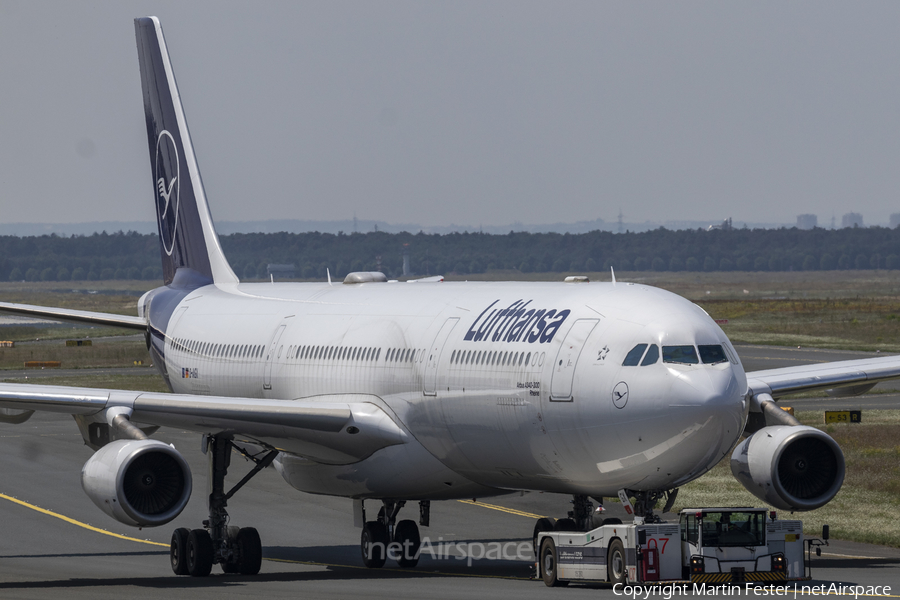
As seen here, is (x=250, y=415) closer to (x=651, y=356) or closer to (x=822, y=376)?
(x=651, y=356)

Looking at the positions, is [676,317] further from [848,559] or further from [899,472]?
[899,472]

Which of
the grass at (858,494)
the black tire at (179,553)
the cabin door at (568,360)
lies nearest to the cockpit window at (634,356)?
the cabin door at (568,360)

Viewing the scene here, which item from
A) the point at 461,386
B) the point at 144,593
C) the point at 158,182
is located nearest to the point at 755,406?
the point at 461,386

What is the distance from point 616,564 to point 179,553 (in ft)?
34.8

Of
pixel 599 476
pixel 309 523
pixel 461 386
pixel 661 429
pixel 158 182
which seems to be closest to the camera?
pixel 661 429

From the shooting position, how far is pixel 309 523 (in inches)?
1492

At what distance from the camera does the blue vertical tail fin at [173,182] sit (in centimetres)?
4325

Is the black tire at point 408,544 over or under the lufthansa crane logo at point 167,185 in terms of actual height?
under

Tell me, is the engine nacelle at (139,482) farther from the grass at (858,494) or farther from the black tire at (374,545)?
the grass at (858,494)

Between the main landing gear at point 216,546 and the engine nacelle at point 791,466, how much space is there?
1029 centimetres

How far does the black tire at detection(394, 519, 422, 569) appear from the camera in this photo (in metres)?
30.5

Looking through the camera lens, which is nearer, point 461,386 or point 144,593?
point 144,593

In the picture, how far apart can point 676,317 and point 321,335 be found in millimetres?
11553

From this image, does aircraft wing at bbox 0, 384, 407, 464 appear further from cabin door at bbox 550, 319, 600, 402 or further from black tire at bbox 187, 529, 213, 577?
cabin door at bbox 550, 319, 600, 402
